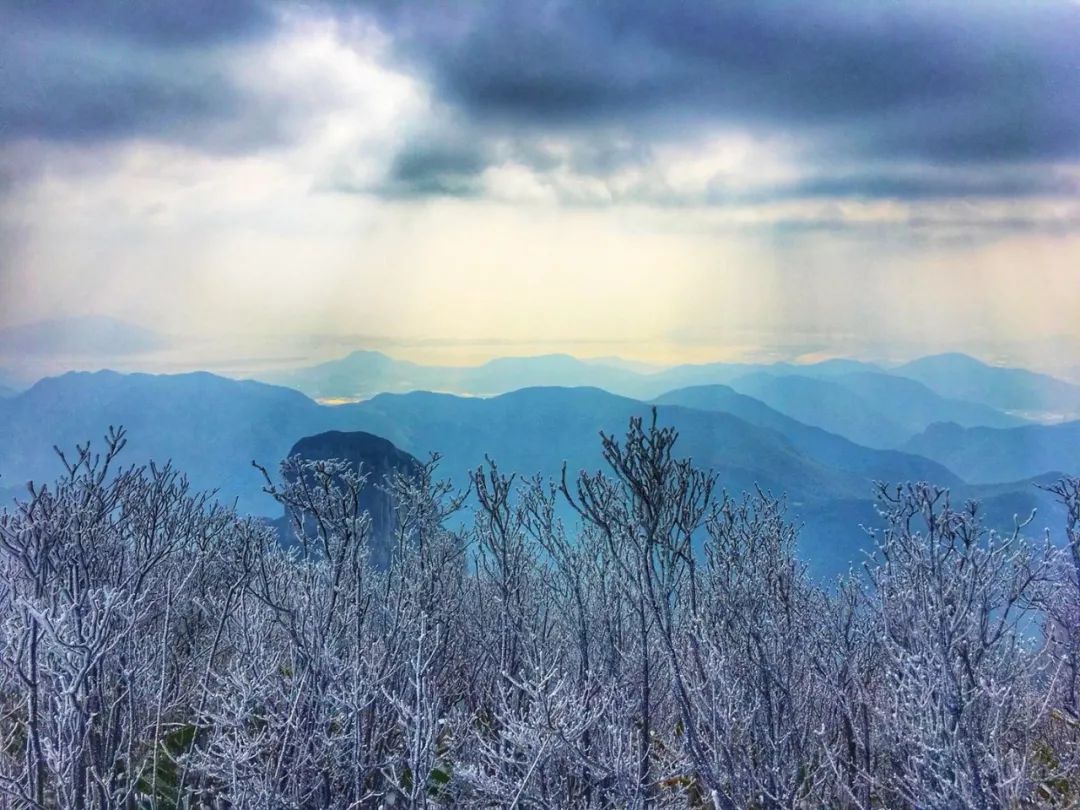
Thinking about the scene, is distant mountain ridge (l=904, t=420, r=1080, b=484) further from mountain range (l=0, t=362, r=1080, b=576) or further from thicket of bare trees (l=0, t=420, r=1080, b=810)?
thicket of bare trees (l=0, t=420, r=1080, b=810)

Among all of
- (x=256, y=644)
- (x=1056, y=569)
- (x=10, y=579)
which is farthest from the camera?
(x=1056, y=569)

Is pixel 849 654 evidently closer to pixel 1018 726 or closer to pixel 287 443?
pixel 1018 726

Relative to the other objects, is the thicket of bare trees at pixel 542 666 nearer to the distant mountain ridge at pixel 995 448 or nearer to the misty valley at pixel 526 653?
the misty valley at pixel 526 653

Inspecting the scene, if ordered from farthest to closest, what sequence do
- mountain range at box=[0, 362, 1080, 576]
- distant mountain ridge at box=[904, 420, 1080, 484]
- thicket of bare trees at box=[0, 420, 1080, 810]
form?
distant mountain ridge at box=[904, 420, 1080, 484] → mountain range at box=[0, 362, 1080, 576] → thicket of bare trees at box=[0, 420, 1080, 810]

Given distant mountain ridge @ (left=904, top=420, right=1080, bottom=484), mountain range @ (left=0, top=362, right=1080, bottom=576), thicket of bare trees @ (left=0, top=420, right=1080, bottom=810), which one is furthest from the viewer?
distant mountain ridge @ (left=904, top=420, right=1080, bottom=484)

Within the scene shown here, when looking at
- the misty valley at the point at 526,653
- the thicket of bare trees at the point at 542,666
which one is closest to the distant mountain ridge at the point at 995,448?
the misty valley at the point at 526,653

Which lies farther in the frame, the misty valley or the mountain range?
the mountain range

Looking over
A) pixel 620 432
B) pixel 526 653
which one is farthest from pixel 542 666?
pixel 620 432

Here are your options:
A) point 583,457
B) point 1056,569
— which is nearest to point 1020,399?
point 583,457

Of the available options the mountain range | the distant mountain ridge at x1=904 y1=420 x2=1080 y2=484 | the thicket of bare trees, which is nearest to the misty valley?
the thicket of bare trees
